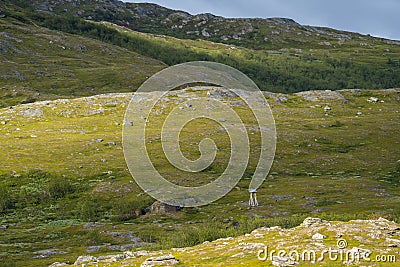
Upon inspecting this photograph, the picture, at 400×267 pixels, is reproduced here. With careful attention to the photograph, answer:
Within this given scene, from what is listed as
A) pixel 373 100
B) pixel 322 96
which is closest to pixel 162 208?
pixel 322 96

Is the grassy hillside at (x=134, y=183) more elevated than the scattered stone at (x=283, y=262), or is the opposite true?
the scattered stone at (x=283, y=262)

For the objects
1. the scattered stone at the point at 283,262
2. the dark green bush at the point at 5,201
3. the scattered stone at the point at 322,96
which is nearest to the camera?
the scattered stone at the point at 283,262

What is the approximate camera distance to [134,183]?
244 feet

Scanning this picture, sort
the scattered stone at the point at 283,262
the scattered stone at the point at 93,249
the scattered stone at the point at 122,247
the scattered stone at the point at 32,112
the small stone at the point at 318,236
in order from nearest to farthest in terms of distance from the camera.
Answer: the scattered stone at the point at 283,262 → the small stone at the point at 318,236 → the scattered stone at the point at 93,249 → the scattered stone at the point at 122,247 → the scattered stone at the point at 32,112

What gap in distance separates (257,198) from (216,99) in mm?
83717

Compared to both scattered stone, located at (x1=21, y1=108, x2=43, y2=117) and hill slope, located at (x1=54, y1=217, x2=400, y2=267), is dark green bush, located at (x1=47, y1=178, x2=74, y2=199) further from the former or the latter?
scattered stone, located at (x1=21, y1=108, x2=43, y2=117)

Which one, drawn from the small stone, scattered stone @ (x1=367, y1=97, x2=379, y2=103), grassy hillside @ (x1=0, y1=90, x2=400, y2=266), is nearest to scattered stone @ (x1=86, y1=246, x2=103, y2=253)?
grassy hillside @ (x1=0, y1=90, x2=400, y2=266)

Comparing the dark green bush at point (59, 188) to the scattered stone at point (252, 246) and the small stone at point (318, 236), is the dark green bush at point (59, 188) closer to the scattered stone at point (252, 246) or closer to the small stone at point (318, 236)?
the scattered stone at point (252, 246)

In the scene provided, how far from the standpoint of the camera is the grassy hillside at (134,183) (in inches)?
1906

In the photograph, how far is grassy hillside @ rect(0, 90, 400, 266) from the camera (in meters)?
48.4

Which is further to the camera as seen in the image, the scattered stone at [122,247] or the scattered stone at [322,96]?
the scattered stone at [322,96]

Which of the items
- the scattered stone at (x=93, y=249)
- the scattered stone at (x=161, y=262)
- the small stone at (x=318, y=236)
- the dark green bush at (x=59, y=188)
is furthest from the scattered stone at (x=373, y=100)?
the scattered stone at (x=161, y=262)

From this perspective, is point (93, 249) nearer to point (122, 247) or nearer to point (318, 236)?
point (122, 247)

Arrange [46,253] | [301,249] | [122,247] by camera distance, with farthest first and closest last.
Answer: [122,247]
[46,253]
[301,249]
